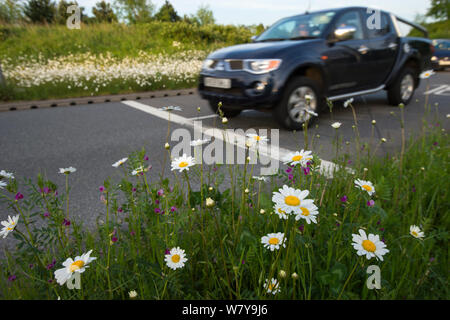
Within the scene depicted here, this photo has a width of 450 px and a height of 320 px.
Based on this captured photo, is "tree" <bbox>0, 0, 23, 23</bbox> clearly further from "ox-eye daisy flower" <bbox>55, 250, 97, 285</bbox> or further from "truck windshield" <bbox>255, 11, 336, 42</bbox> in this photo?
"ox-eye daisy flower" <bbox>55, 250, 97, 285</bbox>

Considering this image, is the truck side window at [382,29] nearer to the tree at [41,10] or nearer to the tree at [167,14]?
the tree at [167,14]

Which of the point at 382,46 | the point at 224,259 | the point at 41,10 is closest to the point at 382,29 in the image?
the point at 382,46

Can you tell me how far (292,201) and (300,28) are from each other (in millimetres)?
5259

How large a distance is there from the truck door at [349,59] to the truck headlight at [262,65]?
1.06 m

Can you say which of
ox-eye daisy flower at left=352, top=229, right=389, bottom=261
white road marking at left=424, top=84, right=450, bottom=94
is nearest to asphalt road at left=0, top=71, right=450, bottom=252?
white road marking at left=424, top=84, right=450, bottom=94

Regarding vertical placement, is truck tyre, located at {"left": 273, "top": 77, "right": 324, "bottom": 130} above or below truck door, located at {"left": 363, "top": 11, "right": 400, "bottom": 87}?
below

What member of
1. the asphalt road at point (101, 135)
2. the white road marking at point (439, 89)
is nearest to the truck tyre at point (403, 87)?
the asphalt road at point (101, 135)

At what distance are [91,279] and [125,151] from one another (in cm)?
273

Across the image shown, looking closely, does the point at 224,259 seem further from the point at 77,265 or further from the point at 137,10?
the point at 137,10

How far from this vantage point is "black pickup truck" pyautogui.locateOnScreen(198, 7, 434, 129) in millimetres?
4461

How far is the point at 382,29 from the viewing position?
239 inches

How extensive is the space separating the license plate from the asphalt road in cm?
67
